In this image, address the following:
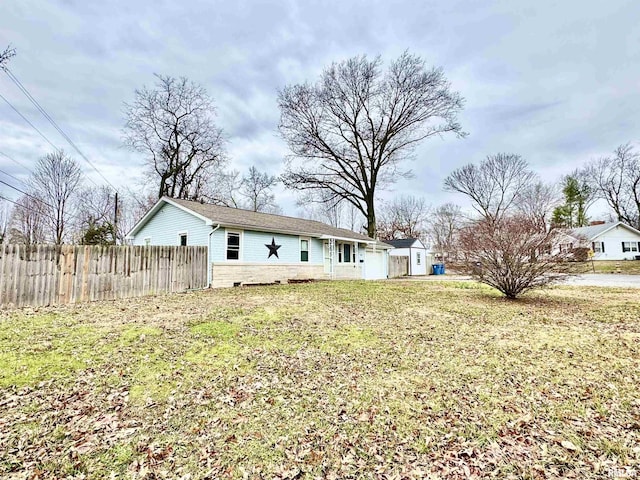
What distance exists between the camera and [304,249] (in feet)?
55.4

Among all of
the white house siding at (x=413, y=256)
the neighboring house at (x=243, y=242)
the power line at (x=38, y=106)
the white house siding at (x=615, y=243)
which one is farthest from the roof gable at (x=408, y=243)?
the power line at (x=38, y=106)

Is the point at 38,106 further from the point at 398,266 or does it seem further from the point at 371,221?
the point at 398,266

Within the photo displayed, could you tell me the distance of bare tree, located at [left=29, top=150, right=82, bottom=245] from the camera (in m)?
23.6

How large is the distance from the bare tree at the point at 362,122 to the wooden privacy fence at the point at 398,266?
2.86 metres

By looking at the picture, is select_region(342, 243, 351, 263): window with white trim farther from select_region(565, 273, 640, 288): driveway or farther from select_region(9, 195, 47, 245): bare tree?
select_region(9, 195, 47, 245): bare tree

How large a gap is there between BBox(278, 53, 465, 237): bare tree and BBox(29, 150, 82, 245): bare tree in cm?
1749

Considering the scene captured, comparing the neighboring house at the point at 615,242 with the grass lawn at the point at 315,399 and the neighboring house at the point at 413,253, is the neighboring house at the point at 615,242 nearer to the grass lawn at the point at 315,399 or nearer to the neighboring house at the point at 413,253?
the neighboring house at the point at 413,253

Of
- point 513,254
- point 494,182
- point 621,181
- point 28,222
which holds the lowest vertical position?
point 513,254

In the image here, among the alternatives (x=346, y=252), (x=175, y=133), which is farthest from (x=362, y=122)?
(x=175, y=133)

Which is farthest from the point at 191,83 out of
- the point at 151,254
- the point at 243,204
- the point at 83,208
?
the point at 151,254

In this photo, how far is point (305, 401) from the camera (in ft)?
10.8

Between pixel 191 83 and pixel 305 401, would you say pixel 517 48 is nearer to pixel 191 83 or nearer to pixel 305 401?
pixel 305 401

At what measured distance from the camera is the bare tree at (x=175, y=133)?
77.1ft

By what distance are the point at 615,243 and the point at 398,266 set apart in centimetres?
2626
